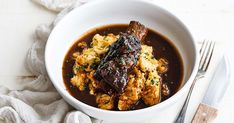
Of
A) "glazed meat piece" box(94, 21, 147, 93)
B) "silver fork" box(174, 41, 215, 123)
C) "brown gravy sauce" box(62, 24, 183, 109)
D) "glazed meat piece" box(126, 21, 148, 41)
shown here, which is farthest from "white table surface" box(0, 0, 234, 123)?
"glazed meat piece" box(94, 21, 147, 93)

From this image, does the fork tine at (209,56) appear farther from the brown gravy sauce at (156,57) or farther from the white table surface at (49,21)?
the brown gravy sauce at (156,57)

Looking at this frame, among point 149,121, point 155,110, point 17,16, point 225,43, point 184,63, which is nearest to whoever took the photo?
point 155,110

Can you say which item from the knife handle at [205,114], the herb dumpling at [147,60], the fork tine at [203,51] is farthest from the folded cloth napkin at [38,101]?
the fork tine at [203,51]

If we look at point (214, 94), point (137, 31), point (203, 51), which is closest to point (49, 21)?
point (137, 31)

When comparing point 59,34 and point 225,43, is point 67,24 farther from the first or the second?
point 225,43

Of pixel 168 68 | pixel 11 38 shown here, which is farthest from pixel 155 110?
pixel 11 38

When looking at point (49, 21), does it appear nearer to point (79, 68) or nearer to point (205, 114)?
point (79, 68)
